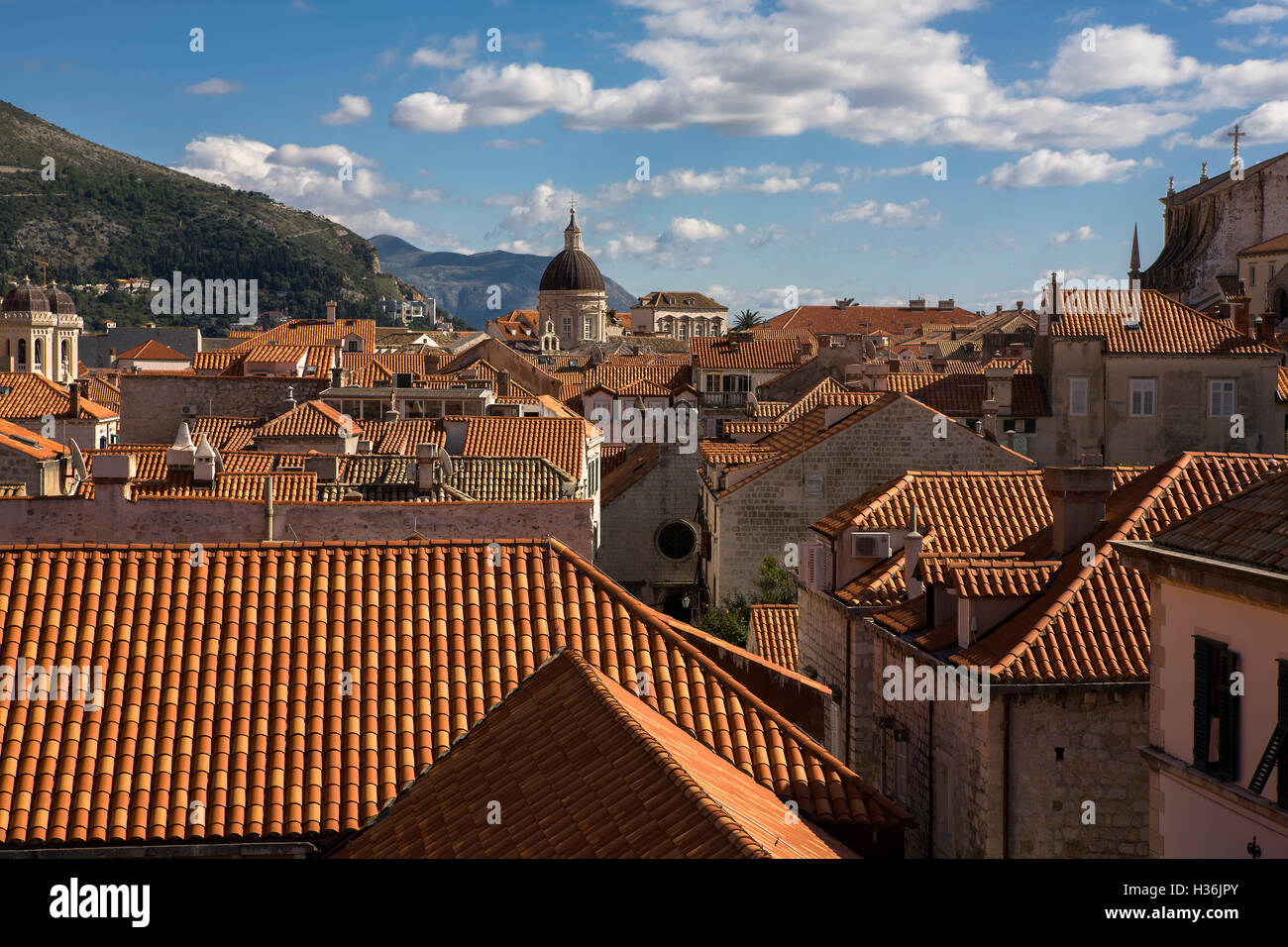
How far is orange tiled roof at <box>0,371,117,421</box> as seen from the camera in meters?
62.3

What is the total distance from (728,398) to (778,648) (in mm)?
44545

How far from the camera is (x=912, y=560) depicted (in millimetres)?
20656

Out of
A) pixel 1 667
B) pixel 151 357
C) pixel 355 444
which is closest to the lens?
pixel 1 667

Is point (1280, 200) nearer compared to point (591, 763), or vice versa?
point (591, 763)

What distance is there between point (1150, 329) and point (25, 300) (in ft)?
350

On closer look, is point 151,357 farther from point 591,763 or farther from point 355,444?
point 591,763

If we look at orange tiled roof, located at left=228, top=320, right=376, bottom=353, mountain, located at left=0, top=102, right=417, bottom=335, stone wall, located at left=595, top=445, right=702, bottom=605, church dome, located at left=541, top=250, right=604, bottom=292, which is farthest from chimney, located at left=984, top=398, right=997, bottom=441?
mountain, located at left=0, top=102, right=417, bottom=335

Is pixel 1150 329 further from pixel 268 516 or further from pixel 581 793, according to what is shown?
pixel 581 793

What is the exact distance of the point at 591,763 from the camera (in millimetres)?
10500

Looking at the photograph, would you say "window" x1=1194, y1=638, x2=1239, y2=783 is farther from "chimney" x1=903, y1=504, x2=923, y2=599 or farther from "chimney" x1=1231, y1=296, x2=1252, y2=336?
"chimney" x1=1231, y1=296, x2=1252, y2=336

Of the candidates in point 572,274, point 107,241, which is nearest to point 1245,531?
point 572,274

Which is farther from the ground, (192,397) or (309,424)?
(192,397)

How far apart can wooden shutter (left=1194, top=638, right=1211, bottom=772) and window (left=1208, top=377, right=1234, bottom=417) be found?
31317 mm
